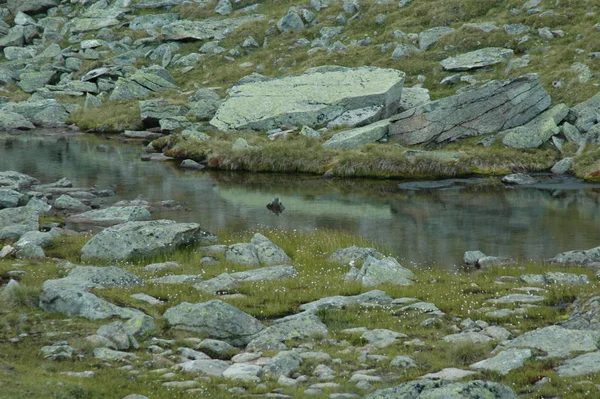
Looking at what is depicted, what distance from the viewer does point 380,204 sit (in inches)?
1555

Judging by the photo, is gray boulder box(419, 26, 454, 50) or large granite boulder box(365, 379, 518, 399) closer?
large granite boulder box(365, 379, 518, 399)

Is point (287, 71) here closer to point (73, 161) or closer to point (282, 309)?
point (73, 161)

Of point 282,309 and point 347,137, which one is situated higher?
point 282,309

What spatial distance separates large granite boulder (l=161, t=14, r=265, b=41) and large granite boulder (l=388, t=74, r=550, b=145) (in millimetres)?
35610

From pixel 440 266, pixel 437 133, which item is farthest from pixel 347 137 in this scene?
pixel 440 266

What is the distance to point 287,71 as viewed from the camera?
68.6 meters

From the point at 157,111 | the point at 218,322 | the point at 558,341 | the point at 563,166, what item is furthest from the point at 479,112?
the point at 558,341

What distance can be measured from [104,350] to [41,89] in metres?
66.5

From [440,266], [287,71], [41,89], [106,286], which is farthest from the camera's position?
[41,89]

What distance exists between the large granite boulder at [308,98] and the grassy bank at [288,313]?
2911 cm

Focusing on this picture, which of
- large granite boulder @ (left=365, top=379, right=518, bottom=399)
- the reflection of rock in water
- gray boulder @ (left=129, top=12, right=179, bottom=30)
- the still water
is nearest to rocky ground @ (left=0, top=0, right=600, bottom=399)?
large granite boulder @ (left=365, top=379, right=518, bottom=399)

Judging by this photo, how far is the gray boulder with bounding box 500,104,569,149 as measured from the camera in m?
48.1

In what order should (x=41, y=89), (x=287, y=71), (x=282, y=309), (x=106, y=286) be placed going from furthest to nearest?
(x=41, y=89) < (x=287, y=71) < (x=106, y=286) < (x=282, y=309)

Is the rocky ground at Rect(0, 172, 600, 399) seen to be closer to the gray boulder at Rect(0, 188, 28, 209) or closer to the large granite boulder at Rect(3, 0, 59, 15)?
the gray boulder at Rect(0, 188, 28, 209)
